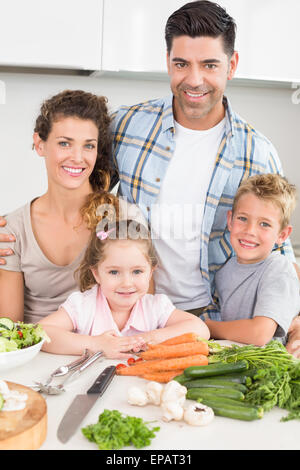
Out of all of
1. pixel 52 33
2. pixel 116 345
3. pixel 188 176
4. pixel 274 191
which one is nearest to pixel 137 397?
pixel 116 345

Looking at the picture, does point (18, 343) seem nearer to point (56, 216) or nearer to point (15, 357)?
point (15, 357)

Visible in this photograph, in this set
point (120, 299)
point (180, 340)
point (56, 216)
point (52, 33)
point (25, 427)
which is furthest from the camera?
point (52, 33)

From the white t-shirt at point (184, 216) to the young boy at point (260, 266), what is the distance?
13cm

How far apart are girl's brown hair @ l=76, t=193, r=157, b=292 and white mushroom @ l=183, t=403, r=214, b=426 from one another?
568 millimetres

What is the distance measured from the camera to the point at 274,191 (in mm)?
1476

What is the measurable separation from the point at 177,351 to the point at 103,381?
20cm

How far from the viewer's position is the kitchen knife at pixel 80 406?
83 centimetres

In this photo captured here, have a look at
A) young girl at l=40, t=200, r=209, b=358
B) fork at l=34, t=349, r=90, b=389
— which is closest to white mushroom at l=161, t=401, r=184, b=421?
fork at l=34, t=349, r=90, b=389

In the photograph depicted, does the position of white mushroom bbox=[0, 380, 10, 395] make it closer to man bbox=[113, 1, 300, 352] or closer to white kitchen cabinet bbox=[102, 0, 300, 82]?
man bbox=[113, 1, 300, 352]

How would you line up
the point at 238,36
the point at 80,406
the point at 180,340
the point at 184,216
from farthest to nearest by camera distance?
1. the point at 238,36
2. the point at 184,216
3. the point at 180,340
4. the point at 80,406

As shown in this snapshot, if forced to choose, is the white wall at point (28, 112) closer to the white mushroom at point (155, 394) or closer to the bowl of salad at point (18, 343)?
the bowl of salad at point (18, 343)

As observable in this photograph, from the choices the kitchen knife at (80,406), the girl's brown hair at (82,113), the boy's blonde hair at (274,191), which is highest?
the girl's brown hair at (82,113)

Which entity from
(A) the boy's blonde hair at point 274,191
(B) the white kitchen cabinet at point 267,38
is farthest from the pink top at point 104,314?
(B) the white kitchen cabinet at point 267,38

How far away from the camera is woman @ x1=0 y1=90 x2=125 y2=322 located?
149 cm
